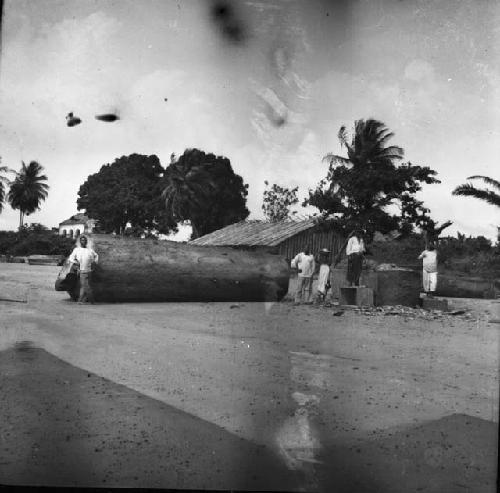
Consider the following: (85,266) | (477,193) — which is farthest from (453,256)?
(477,193)

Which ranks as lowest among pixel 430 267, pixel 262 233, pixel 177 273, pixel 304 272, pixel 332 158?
pixel 177 273

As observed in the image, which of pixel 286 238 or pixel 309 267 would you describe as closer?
pixel 309 267

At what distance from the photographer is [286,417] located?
292 cm

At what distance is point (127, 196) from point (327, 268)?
18.4 ft

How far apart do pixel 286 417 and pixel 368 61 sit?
8.48ft

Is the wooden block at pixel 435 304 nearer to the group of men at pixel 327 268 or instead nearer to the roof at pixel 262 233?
the group of men at pixel 327 268

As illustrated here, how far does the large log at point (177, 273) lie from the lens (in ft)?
28.2

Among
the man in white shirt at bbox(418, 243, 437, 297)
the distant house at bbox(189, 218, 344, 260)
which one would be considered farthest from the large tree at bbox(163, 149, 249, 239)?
the distant house at bbox(189, 218, 344, 260)

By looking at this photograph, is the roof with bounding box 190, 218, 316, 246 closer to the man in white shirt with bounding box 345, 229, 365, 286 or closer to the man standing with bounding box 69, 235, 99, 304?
the man in white shirt with bounding box 345, 229, 365, 286

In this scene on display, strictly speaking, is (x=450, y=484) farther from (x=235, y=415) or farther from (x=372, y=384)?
(x=372, y=384)

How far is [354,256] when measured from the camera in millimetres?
10992

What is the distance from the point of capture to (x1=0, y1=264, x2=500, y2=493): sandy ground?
2.33m

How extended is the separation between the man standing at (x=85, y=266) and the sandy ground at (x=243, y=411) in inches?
96.9

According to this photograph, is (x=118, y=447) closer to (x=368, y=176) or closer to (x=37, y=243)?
(x=368, y=176)
